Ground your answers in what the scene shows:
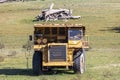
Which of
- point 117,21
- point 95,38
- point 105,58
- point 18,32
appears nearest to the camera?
point 105,58

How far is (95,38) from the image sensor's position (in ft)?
164

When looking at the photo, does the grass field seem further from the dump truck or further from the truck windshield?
the truck windshield

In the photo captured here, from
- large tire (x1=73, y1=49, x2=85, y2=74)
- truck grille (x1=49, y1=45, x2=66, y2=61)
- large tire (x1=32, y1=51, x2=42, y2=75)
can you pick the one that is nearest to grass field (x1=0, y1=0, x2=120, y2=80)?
large tire (x1=73, y1=49, x2=85, y2=74)

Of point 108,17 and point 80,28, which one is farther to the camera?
point 108,17

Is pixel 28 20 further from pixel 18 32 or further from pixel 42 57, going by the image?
pixel 42 57

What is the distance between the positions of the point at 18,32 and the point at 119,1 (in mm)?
37025

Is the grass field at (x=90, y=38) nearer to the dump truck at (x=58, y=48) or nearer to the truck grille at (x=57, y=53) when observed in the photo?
the dump truck at (x=58, y=48)

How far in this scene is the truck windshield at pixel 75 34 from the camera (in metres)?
26.8

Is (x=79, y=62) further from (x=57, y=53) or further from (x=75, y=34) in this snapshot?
(x=75, y=34)

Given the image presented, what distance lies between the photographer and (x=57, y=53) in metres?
26.1

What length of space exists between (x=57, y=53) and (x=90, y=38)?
929 inches

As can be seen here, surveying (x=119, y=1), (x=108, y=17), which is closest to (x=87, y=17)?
(x=108, y=17)

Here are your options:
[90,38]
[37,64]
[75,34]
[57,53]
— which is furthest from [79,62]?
[90,38]

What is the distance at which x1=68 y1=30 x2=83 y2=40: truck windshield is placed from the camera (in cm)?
2682
